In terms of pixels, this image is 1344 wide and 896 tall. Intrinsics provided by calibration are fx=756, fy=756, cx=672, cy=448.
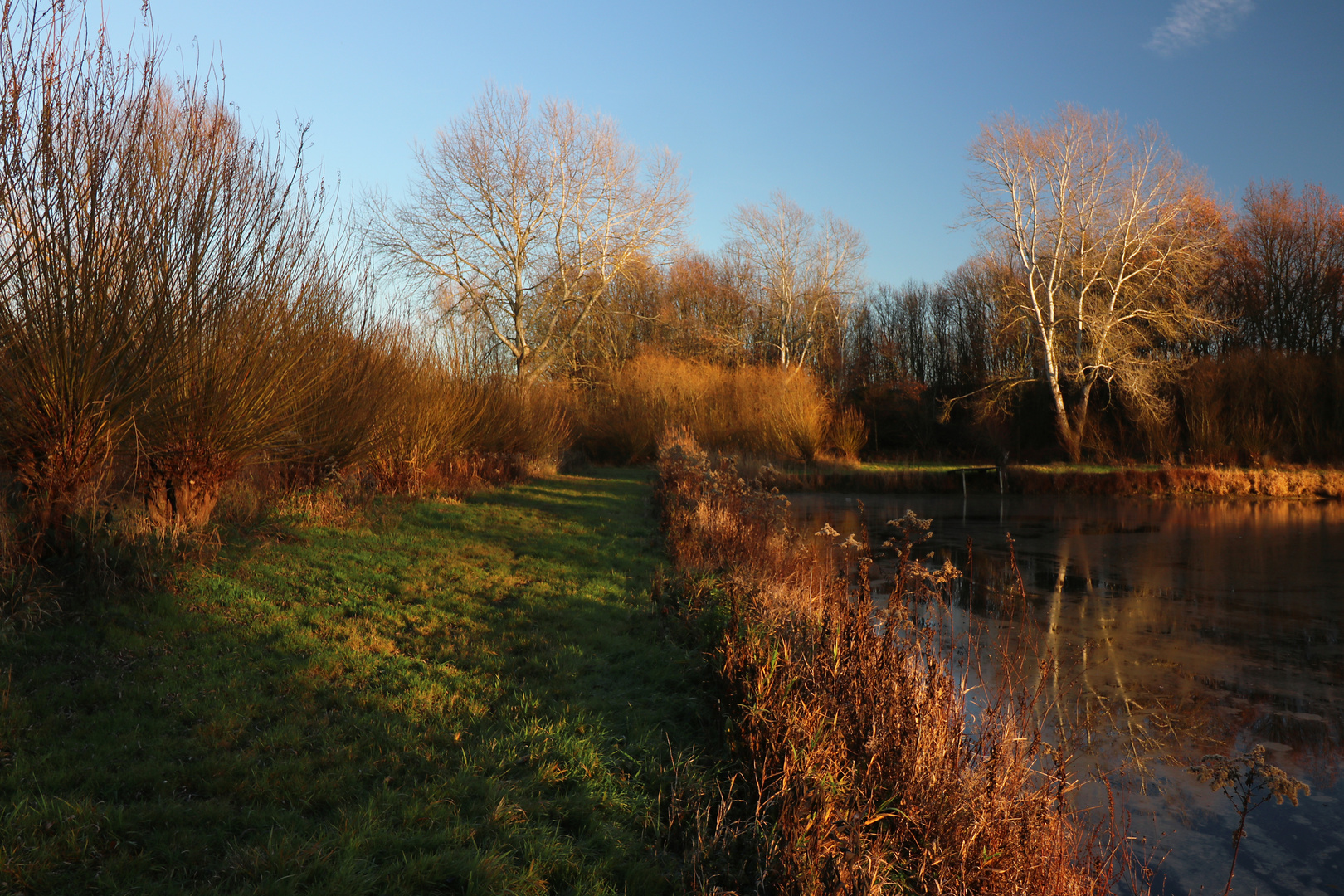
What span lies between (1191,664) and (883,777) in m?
5.11

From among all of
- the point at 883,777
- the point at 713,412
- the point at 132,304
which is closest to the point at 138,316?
the point at 132,304

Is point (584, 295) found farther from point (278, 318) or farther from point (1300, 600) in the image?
point (1300, 600)

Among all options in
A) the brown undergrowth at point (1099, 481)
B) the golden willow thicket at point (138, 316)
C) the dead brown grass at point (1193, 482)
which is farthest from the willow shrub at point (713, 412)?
the golden willow thicket at point (138, 316)

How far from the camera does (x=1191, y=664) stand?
7.22 meters

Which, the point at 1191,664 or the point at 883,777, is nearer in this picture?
the point at 883,777

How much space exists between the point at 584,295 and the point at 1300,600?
75.8ft

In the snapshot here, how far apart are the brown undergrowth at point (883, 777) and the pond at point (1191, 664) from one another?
57cm

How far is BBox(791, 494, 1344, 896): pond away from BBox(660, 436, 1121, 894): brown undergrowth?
0.57m

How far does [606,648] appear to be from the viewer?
6027mm

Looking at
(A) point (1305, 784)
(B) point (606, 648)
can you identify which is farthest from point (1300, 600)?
(B) point (606, 648)

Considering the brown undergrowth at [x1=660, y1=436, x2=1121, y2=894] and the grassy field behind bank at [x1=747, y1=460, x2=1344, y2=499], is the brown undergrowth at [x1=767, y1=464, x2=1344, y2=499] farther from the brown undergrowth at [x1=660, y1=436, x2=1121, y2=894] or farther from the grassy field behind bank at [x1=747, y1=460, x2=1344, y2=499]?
the brown undergrowth at [x1=660, y1=436, x2=1121, y2=894]

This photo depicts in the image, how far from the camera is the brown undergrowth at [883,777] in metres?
3.26

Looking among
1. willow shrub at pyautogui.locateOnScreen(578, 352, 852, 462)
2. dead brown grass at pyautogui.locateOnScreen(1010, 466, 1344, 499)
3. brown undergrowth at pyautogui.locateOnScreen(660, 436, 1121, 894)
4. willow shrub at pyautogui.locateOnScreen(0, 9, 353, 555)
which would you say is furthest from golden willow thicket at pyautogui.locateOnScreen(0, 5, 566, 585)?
dead brown grass at pyautogui.locateOnScreen(1010, 466, 1344, 499)

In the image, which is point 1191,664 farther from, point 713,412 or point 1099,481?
point 713,412
